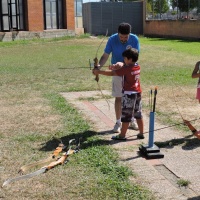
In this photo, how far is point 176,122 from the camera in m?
6.40

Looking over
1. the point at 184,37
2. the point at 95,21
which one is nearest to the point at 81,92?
the point at 184,37

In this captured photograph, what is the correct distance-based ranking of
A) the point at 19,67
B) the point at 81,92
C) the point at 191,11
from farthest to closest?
1. the point at 191,11
2. the point at 19,67
3. the point at 81,92

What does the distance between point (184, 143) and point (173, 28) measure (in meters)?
25.6

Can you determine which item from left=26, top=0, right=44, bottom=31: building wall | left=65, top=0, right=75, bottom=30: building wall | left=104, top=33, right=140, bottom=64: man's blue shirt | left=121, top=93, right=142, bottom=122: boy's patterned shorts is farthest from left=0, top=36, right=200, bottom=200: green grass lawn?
left=65, top=0, right=75, bottom=30: building wall

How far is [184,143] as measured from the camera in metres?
5.34

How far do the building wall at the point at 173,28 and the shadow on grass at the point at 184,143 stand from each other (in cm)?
2220

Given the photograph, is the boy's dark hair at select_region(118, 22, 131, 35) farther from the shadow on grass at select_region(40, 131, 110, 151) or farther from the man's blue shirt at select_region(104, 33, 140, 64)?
the shadow on grass at select_region(40, 131, 110, 151)

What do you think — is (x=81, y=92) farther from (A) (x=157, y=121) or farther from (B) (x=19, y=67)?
(B) (x=19, y=67)

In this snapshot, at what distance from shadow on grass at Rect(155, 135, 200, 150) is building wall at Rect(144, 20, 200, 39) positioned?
72.8 ft

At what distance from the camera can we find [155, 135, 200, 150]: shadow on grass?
17.1 feet

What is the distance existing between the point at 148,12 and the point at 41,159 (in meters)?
31.3

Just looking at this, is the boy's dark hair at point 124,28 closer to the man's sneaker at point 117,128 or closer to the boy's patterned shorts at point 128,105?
the boy's patterned shorts at point 128,105

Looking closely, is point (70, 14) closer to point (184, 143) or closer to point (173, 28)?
point (173, 28)

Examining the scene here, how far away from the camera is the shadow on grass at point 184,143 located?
17.1ft
